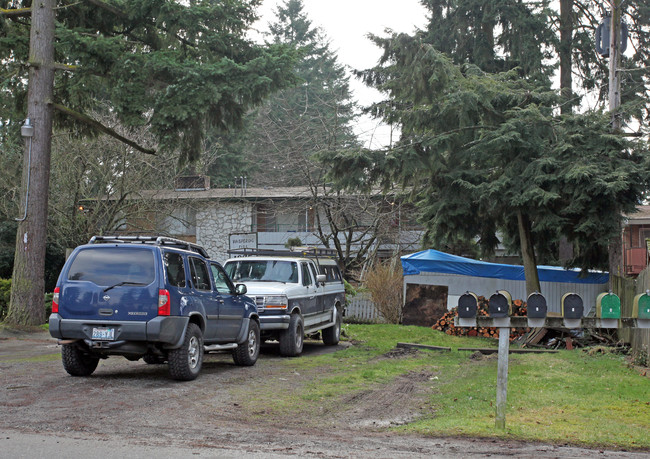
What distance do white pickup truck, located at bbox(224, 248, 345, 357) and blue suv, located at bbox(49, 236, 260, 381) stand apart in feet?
12.3

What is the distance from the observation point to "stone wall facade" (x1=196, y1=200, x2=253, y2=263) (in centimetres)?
3728

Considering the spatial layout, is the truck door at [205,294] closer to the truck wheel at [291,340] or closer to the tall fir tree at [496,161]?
the truck wheel at [291,340]

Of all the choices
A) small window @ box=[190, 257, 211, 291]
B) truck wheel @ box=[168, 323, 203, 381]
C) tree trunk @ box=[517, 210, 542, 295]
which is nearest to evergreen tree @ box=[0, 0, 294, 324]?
small window @ box=[190, 257, 211, 291]

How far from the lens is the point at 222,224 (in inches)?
1481

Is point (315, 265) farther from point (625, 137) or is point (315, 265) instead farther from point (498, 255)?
point (498, 255)

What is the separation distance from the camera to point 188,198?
104ft

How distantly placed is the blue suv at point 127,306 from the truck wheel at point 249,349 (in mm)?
1883

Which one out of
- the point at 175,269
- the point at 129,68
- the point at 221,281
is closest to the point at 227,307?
the point at 221,281

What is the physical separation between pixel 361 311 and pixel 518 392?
52.0ft

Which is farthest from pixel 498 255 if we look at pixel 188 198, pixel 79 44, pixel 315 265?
pixel 79 44

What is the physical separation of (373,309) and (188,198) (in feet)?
36.5

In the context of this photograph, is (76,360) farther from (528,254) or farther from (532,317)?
(528,254)

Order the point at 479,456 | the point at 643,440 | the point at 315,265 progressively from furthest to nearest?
1. the point at 315,265
2. the point at 643,440
3. the point at 479,456

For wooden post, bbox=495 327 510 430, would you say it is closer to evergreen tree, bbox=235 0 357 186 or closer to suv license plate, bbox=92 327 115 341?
suv license plate, bbox=92 327 115 341
